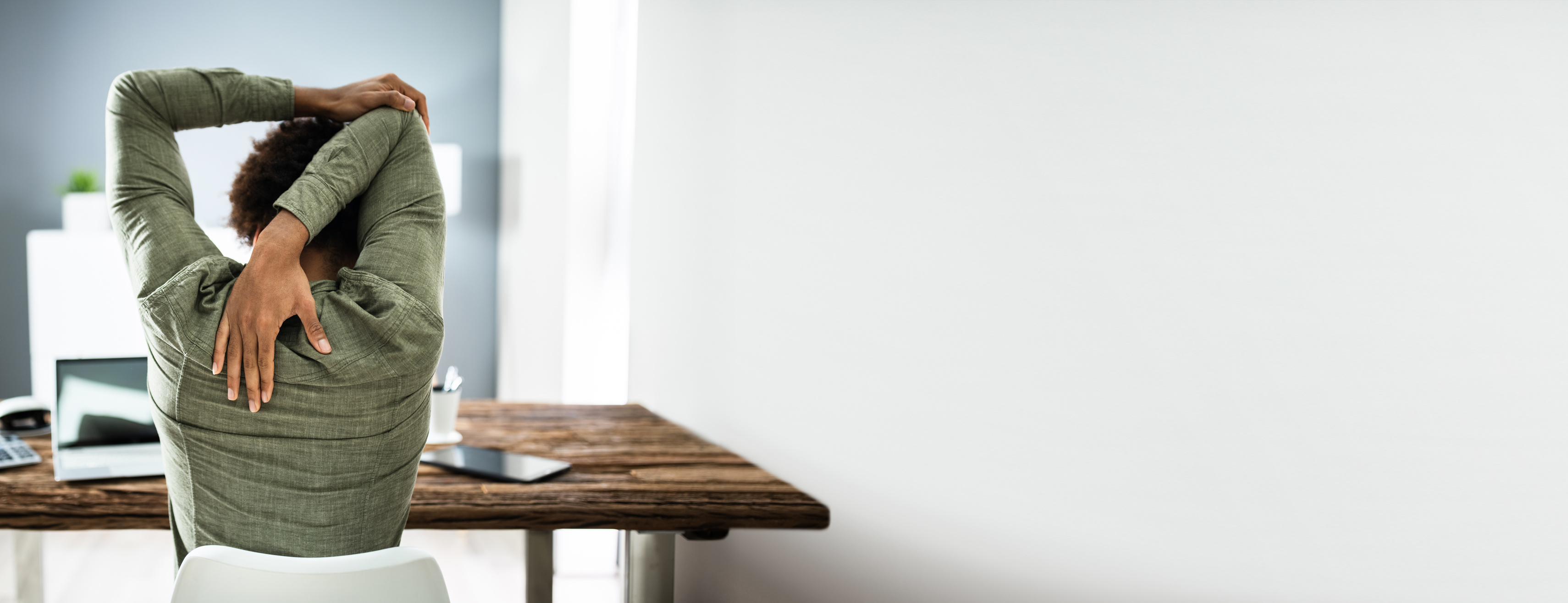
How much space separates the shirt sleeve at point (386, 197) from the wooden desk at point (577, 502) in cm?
42

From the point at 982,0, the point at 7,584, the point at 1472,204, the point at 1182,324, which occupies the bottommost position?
the point at 7,584

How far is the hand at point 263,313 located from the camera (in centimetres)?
73

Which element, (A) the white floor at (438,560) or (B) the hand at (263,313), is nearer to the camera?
(B) the hand at (263,313)

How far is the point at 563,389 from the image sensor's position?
11.2 ft

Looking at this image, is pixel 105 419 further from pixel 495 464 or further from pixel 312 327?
pixel 312 327

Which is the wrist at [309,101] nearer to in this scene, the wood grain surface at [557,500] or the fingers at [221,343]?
the fingers at [221,343]

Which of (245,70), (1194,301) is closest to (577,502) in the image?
(1194,301)

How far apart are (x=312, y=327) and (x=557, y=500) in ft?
1.63

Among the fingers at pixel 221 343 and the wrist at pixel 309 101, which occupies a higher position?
the wrist at pixel 309 101

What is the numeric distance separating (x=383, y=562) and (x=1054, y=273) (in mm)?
765

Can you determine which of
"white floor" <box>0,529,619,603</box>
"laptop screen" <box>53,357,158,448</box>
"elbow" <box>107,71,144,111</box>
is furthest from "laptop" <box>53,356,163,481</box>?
"white floor" <box>0,529,619,603</box>

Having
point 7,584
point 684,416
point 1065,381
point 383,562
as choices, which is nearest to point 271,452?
point 383,562

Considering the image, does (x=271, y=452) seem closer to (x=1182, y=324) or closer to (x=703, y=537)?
(x=703, y=537)

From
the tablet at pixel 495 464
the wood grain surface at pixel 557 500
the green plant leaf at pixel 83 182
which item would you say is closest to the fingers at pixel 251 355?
the wood grain surface at pixel 557 500
